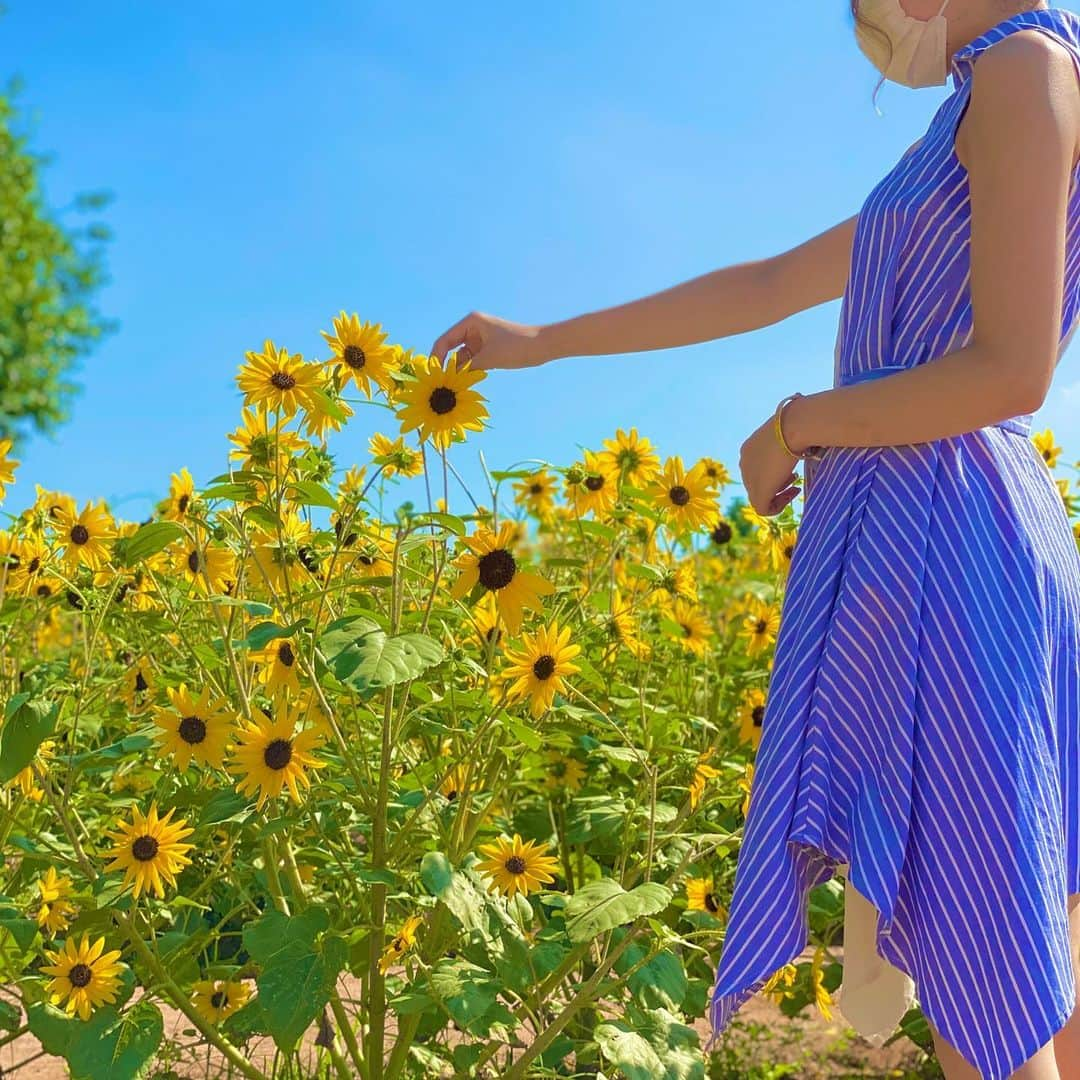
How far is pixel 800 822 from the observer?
1164 mm

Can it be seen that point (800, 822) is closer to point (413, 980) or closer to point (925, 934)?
point (925, 934)

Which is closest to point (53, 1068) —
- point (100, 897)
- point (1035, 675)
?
point (100, 897)

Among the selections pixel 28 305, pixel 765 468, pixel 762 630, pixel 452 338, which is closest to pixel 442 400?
pixel 452 338

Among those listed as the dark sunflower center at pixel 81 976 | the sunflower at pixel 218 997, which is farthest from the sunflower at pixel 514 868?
the dark sunflower center at pixel 81 976

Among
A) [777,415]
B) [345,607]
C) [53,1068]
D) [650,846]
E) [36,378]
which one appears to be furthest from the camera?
[36,378]

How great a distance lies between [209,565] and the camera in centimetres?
219

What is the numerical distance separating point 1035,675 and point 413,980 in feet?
3.47

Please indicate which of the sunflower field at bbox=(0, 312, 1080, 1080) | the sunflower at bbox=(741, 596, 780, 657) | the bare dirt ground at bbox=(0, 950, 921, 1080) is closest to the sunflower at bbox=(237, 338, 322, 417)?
the sunflower field at bbox=(0, 312, 1080, 1080)

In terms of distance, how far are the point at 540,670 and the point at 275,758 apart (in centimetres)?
38

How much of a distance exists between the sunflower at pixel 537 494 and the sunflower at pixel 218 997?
1423 millimetres

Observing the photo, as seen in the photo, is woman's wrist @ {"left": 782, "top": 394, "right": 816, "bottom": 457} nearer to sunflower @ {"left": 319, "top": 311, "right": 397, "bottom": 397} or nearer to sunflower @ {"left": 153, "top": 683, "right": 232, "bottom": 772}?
sunflower @ {"left": 319, "top": 311, "right": 397, "bottom": 397}

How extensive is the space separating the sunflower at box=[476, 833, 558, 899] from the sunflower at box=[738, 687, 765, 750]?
605 mm

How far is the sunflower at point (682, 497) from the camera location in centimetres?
246

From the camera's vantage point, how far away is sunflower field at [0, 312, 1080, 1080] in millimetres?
1663
